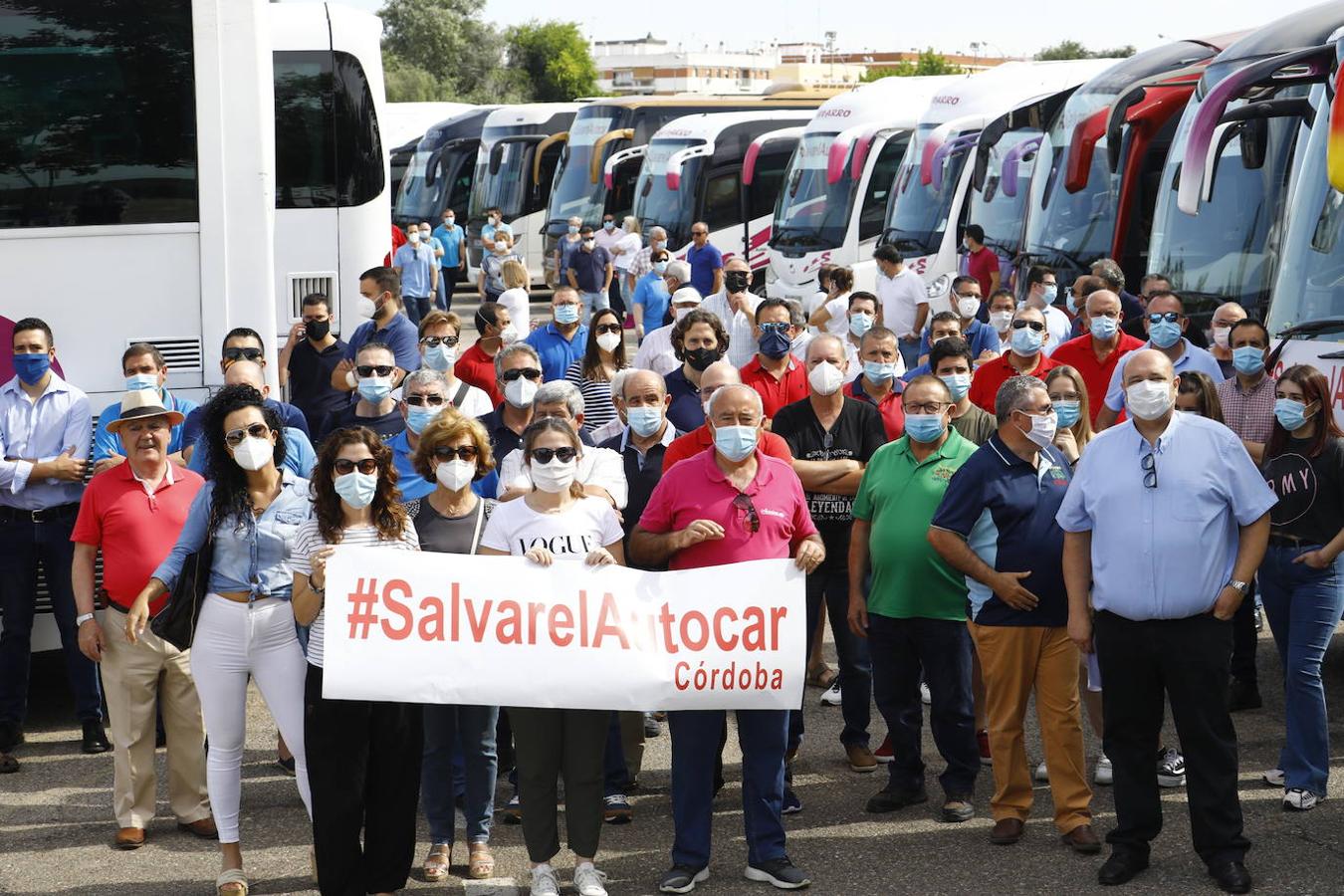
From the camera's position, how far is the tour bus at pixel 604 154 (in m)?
33.3

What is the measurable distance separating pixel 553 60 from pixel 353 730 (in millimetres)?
96043

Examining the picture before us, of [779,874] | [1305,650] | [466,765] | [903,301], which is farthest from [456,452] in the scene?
[903,301]

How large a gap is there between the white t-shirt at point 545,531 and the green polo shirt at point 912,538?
54.7 inches

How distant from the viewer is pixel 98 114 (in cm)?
899

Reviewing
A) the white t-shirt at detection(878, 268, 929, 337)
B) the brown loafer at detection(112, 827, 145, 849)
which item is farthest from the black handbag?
the white t-shirt at detection(878, 268, 929, 337)

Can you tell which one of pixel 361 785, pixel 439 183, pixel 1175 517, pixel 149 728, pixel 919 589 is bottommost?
pixel 439 183

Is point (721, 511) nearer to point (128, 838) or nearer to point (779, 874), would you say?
point (779, 874)

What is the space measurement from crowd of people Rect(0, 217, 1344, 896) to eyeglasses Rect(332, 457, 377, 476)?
0.8 inches

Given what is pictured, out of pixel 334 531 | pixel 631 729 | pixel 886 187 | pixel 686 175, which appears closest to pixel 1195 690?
pixel 631 729

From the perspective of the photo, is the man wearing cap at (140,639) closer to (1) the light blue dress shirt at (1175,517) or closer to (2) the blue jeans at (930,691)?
(2) the blue jeans at (930,691)

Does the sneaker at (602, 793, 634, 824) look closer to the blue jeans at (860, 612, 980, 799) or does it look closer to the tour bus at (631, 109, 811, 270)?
the blue jeans at (860, 612, 980, 799)

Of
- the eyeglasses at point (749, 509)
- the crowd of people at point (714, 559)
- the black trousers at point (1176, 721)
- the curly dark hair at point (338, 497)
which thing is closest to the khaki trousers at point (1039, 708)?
the crowd of people at point (714, 559)

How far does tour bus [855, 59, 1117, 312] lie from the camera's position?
22297mm

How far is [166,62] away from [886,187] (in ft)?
59.9
